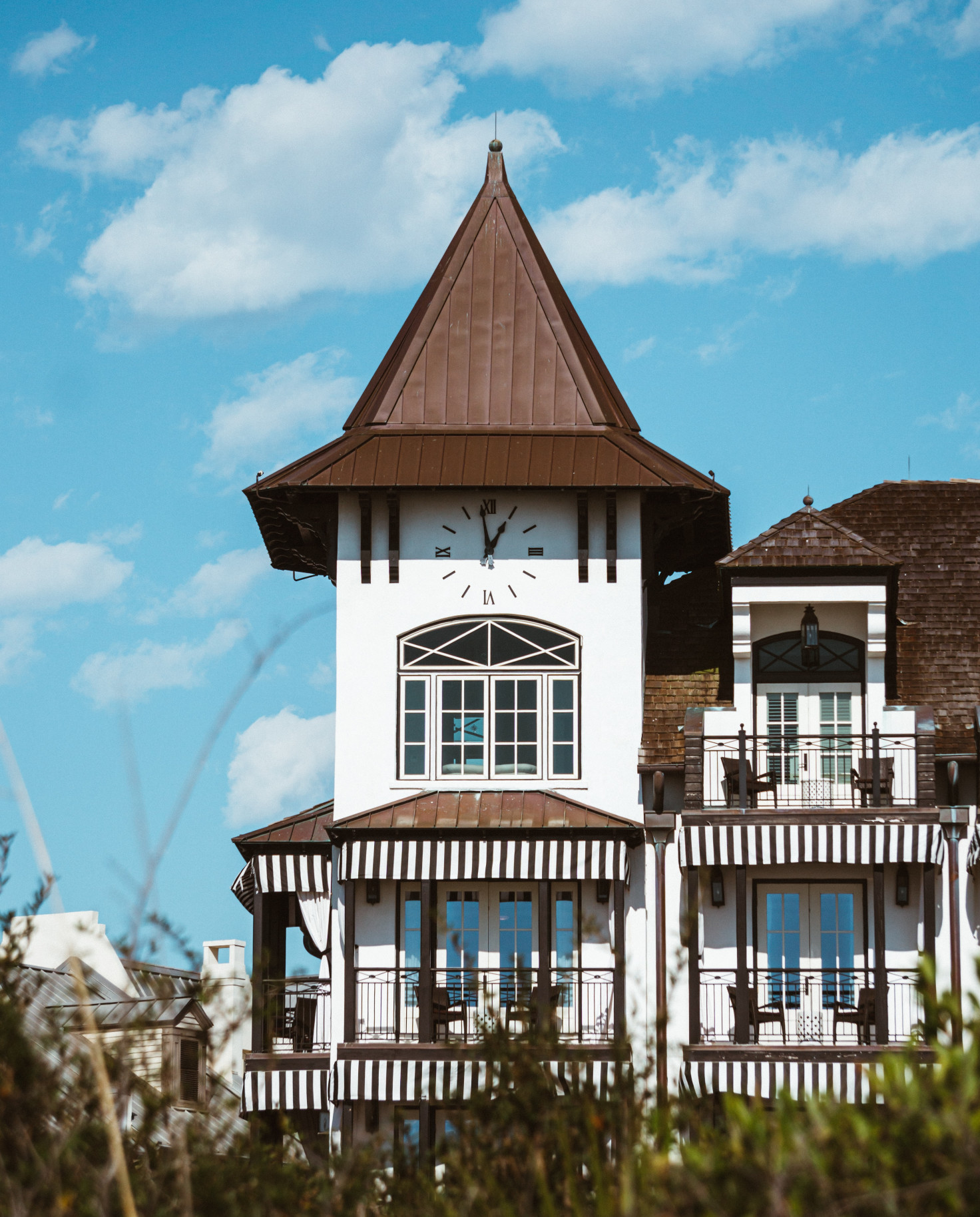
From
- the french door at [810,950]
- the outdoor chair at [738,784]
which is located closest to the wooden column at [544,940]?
the outdoor chair at [738,784]

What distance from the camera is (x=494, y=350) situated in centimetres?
2727

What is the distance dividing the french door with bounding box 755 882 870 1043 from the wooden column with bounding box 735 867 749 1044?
1.82 ft

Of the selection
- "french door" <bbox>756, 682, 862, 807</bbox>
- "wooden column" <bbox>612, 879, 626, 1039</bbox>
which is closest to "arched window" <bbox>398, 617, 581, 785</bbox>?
"wooden column" <bbox>612, 879, 626, 1039</bbox>

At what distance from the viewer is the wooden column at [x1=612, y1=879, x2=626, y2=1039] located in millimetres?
23125

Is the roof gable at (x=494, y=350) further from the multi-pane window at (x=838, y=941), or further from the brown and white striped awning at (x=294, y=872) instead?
the multi-pane window at (x=838, y=941)

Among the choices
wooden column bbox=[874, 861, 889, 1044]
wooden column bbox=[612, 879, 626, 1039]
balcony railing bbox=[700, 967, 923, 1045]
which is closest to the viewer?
wooden column bbox=[612, 879, 626, 1039]

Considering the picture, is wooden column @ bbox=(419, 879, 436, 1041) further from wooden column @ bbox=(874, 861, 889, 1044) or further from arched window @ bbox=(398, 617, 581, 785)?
wooden column @ bbox=(874, 861, 889, 1044)

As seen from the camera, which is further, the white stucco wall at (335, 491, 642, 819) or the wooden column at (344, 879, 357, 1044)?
the white stucco wall at (335, 491, 642, 819)

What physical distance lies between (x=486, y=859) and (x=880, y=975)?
5365 millimetres

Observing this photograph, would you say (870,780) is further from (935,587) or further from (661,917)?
(935,587)

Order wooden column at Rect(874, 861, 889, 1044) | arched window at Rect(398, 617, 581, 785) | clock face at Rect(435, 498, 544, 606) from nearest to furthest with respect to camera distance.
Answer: wooden column at Rect(874, 861, 889, 1044)
arched window at Rect(398, 617, 581, 785)
clock face at Rect(435, 498, 544, 606)

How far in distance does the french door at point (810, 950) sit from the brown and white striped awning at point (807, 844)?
0.99m

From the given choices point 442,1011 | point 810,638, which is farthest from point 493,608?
point 442,1011

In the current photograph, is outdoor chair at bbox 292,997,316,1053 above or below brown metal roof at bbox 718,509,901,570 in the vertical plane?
below
